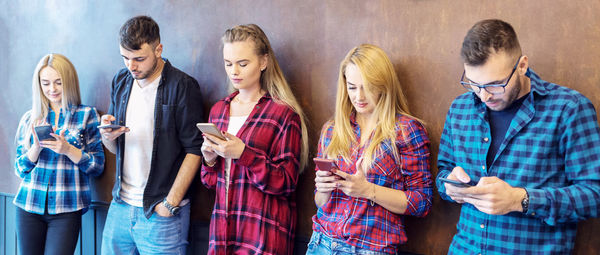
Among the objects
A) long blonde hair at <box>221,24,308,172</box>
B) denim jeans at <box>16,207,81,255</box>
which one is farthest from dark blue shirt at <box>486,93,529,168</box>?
denim jeans at <box>16,207,81,255</box>

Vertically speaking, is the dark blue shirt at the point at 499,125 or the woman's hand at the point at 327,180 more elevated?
the dark blue shirt at the point at 499,125

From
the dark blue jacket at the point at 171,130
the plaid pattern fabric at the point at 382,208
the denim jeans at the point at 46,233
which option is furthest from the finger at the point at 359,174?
the denim jeans at the point at 46,233

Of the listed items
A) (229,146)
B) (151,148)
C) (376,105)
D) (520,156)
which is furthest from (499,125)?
(151,148)

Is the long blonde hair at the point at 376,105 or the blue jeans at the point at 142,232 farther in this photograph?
the blue jeans at the point at 142,232

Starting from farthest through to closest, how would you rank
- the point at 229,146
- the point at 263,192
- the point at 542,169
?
the point at 263,192, the point at 229,146, the point at 542,169

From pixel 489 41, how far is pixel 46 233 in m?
2.86

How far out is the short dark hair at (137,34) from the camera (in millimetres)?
2549

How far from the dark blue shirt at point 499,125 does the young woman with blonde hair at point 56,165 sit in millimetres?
2417

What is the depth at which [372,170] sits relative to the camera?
82.2 inches

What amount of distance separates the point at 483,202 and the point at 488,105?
0.40 meters

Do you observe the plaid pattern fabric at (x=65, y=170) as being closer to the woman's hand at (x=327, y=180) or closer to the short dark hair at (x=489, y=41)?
the woman's hand at (x=327, y=180)

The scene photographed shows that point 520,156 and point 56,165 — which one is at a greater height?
point 520,156

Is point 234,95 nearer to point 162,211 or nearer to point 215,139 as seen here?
point 215,139

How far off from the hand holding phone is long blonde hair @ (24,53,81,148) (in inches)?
10.8
